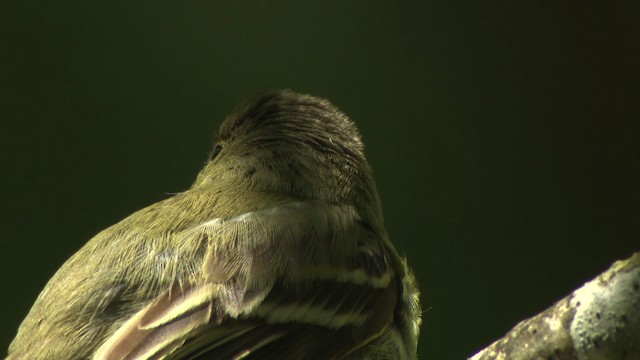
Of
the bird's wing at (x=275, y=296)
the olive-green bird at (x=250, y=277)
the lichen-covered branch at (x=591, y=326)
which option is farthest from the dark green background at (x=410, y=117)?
the lichen-covered branch at (x=591, y=326)

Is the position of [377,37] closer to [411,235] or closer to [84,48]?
[411,235]

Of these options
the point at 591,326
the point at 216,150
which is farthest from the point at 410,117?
the point at 591,326

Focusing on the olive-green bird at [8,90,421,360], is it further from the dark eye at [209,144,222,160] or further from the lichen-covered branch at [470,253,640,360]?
the lichen-covered branch at [470,253,640,360]

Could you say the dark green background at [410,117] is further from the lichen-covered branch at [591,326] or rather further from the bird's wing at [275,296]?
the lichen-covered branch at [591,326]

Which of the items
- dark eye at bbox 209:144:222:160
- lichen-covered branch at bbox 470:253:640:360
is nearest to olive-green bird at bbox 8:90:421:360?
dark eye at bbox 209:144:222:160

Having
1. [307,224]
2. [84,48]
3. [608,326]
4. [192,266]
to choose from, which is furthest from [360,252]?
[84,48]
